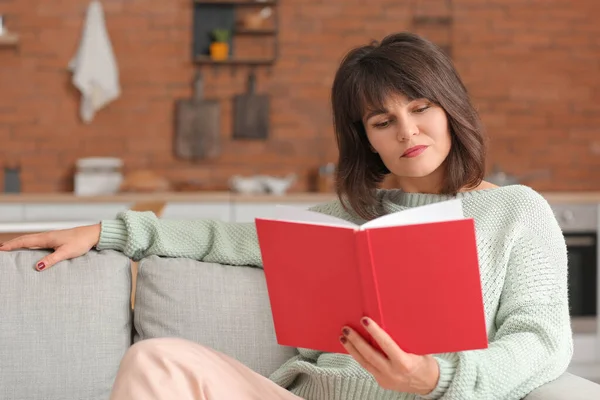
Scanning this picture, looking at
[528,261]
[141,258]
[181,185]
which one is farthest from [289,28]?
[528,261]

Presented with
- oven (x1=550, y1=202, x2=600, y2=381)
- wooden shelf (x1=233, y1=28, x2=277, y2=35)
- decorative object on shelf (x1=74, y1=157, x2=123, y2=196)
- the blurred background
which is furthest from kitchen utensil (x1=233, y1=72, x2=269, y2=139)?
oven (x1=550, y1=202, x2=600, y2=381)

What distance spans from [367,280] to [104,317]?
3.07 feet

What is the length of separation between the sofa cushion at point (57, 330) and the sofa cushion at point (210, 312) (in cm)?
10

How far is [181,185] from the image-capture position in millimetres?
4844

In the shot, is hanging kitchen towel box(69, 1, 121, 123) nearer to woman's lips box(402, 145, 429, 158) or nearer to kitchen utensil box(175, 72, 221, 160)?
kitchen utensil box(175, 72, 221, 160)

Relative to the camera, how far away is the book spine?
135cm

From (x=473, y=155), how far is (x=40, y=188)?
11.6 feet

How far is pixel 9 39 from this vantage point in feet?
15.6

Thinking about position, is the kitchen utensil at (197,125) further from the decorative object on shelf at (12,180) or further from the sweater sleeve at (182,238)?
the sweater sleeve at (182,238)

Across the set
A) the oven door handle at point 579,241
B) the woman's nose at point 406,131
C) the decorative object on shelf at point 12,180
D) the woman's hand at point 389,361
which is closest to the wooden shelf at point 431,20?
the oven door handle at point 579,241

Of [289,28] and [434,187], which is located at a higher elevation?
[289,28]

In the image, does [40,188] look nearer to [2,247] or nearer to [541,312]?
[2,247]

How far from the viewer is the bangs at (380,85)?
1.88m

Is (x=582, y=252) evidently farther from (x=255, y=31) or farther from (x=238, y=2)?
(x=238, y=2)
